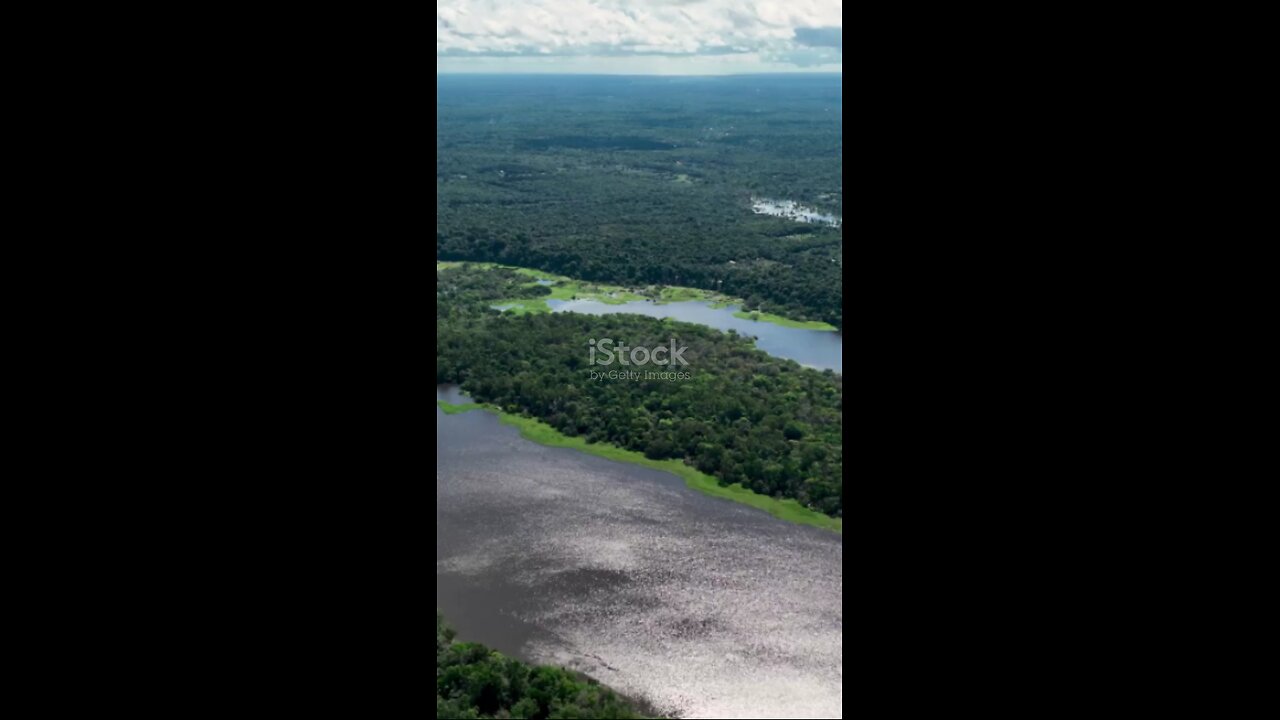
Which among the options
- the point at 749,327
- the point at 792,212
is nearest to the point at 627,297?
the point at 749,327

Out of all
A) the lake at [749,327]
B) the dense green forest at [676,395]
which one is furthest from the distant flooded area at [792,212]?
the dense green forest at [676,395]

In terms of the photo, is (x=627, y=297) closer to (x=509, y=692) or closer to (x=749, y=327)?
(x=749, y=327)

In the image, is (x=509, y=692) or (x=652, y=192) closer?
(x=509, y=692)

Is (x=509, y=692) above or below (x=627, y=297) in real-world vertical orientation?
below

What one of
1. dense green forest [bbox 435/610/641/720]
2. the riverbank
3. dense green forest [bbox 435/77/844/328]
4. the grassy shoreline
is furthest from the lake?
dense green forest [bbox 435/610/641/720]
